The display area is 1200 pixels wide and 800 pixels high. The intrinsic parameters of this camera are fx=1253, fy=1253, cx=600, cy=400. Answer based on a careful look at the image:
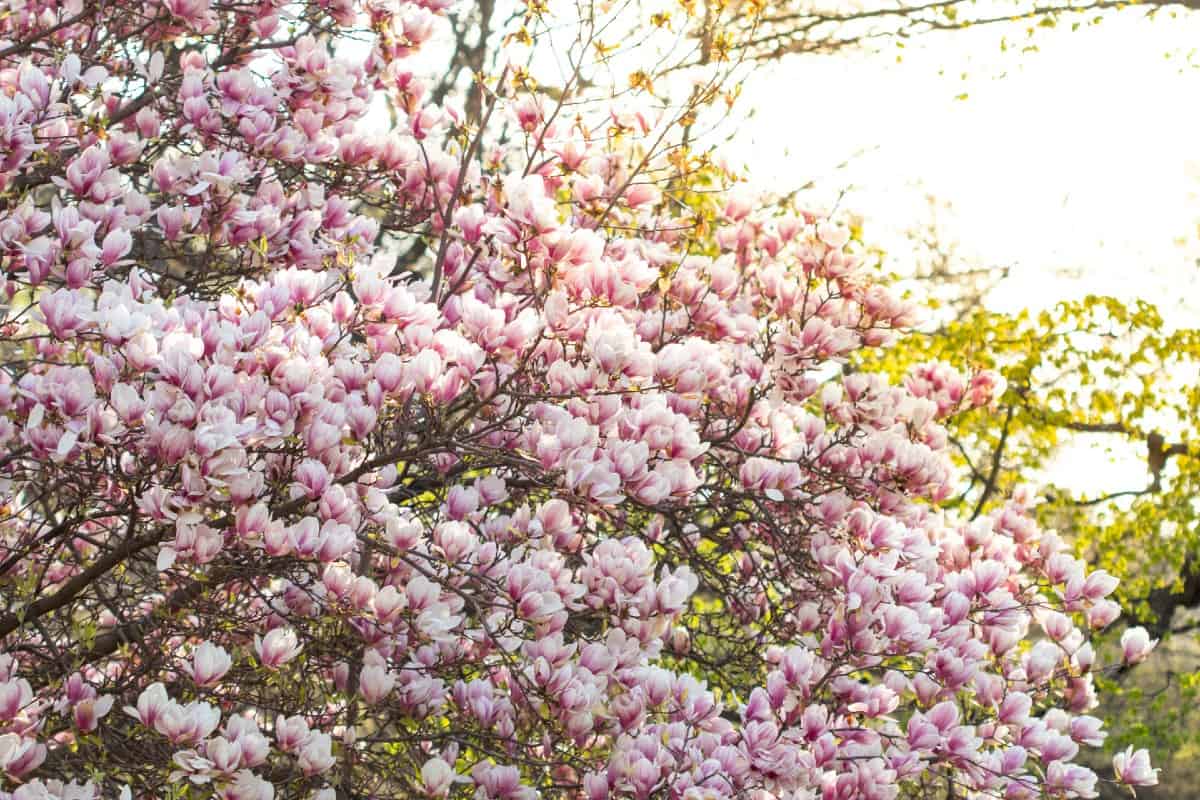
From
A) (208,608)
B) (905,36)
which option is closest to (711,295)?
(208,608)

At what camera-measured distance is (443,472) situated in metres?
3.52

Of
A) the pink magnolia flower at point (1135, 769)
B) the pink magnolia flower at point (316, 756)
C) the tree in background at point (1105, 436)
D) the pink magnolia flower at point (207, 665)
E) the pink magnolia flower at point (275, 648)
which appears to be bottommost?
the pink magnolia flower at point (316, 756)

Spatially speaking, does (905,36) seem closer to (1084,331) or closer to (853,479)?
(1084,331)

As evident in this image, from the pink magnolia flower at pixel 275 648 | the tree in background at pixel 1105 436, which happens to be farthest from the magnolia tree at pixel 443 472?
the tree in background at pixel 1105 436

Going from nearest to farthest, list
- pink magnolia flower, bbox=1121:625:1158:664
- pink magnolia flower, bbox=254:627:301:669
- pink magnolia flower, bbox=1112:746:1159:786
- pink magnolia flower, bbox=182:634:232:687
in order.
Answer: pink magnolia flower, bbox=182:634:232:687, pink magnolia flower, bbox=254:627:301:669, pink magnolia flower, bbox=1112:746:1159:786, pink magnolia flower, bbox=1121:625:1158:664

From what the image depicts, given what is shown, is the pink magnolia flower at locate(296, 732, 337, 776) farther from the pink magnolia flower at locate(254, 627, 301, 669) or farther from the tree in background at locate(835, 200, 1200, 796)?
the tree in background at locate(835, 200, 1200, 796)

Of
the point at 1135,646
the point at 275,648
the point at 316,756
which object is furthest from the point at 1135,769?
the point at 275,648

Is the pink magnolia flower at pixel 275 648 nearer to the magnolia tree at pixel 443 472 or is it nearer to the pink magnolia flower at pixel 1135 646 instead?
the magnolia tree at pixel 443 472

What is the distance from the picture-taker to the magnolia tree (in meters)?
2.78

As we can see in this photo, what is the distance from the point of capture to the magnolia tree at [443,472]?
2783 millimetres

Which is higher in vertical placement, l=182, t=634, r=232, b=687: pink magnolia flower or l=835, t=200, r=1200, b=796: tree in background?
l=835, t=200, r=1200, b=796: tree in background

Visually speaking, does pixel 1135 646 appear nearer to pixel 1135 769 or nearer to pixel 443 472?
pixel 1135 769

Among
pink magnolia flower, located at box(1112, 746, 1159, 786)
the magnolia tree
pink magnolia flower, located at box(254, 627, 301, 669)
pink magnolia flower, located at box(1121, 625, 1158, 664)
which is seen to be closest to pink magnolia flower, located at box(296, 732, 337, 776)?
the magnolia tree

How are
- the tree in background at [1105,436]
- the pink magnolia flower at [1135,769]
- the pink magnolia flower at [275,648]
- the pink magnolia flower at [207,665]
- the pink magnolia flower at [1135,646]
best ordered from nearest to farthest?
1. the pink magnolia flower at [207,665]
2. the pink magnolia flower at [275,648]
3. the pink magnolia flower at [1135,769]
4. the pink magnolia flower at [1135,646]
5. the tree in background at [1105,436]
